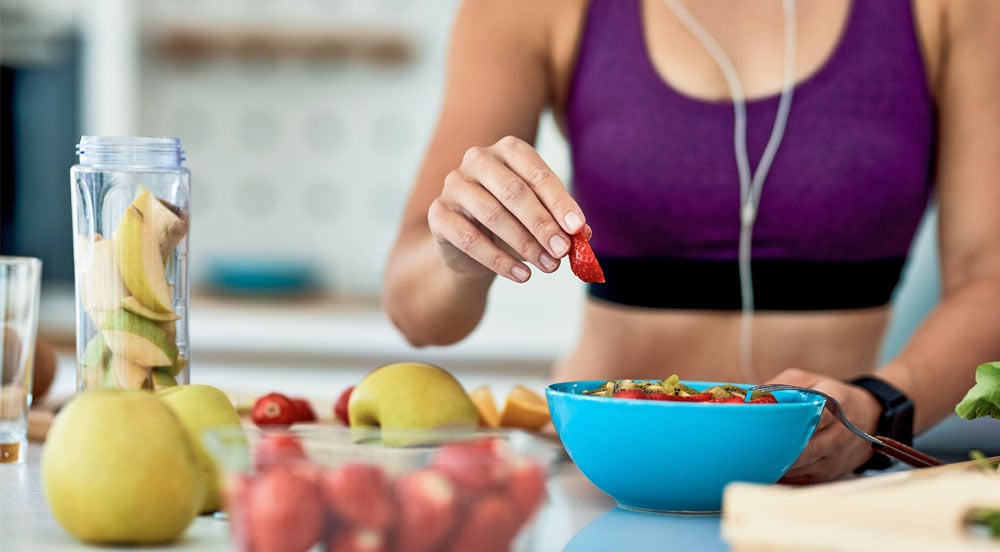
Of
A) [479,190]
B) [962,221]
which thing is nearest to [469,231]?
[479,190]

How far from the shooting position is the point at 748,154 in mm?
1369

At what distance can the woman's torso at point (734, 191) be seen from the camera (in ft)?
4.51

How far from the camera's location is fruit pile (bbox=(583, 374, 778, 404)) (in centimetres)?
75

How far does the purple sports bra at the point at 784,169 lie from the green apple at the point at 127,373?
2.34 ft

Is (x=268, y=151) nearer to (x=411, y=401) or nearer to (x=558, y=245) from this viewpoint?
(x=411, y=401)

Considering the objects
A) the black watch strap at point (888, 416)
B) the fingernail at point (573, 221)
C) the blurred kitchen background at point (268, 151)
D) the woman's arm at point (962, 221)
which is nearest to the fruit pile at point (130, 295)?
the fingernail at point (573, 221)

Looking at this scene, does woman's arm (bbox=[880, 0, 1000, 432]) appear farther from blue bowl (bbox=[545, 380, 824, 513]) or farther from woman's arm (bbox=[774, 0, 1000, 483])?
blue bowl (bbox=[545, 380, 824, 513])

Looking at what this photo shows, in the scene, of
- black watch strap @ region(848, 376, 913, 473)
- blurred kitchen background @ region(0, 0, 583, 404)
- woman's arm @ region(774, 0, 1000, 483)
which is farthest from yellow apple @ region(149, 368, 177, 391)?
blurred kitchen background @ region(0, 0, 583, 404)

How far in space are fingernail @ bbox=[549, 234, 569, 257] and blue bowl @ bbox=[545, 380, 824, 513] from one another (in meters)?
0.11

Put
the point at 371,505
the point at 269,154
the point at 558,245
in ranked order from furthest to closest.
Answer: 1. the point at 269,154
2. the point at 558,245
3. the point at 371,505

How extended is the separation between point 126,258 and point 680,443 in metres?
0.39

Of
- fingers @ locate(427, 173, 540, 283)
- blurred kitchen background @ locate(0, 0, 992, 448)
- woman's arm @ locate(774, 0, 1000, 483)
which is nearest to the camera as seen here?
fingers @ locate(427, 173, 540, 283)

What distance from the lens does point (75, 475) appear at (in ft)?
2.00

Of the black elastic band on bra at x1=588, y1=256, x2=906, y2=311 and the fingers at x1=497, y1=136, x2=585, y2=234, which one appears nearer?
the fingers at x1=497, y1=136, x2=585, y2=234
